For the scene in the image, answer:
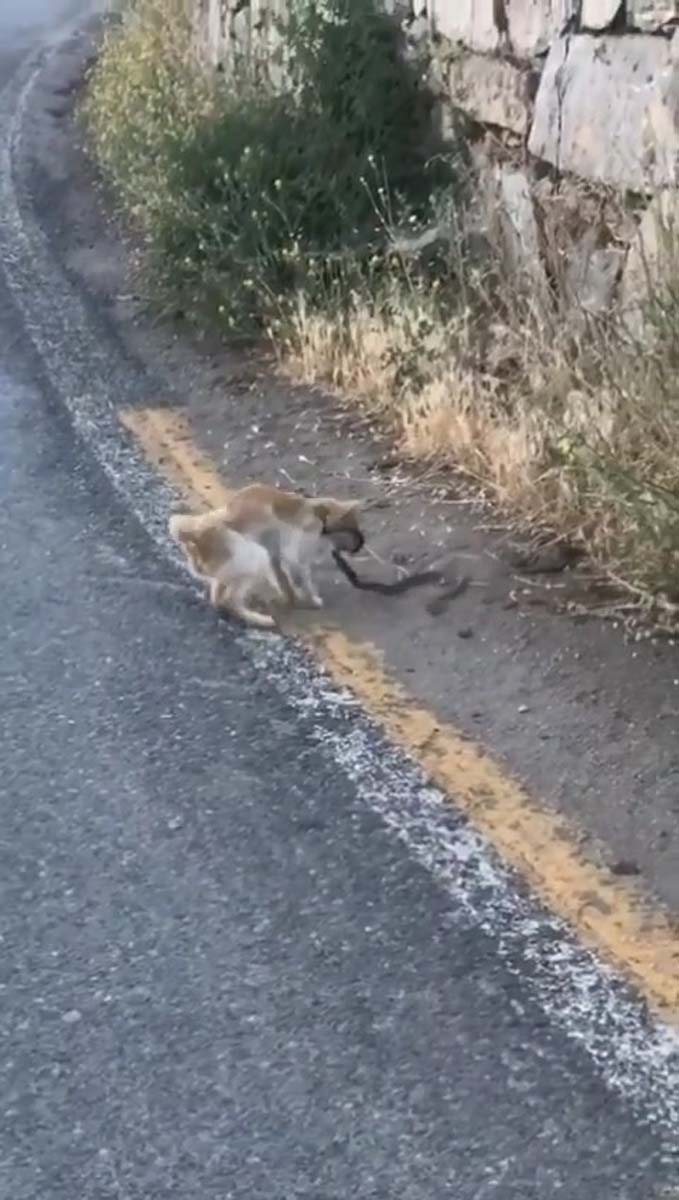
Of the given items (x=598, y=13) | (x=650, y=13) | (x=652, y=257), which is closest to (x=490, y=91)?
(x=598, y=13)

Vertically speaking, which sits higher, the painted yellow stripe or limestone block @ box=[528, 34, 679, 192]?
limestone block @ box=[528, 34, 679, 192]

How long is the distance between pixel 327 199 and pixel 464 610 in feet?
10.1

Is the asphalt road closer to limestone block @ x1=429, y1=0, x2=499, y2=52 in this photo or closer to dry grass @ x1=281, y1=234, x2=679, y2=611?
dry grass @ x1=281, y1=234, x2=679, y2=611

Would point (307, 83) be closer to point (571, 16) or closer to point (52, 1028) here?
point (571, 16)

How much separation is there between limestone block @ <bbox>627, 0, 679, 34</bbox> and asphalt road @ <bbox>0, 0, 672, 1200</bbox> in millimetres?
2418

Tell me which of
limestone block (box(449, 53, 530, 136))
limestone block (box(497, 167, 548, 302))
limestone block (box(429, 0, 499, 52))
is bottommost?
limestone block (box(497, 167, 548, 302))

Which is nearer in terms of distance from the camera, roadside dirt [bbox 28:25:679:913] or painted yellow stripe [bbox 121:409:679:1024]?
painted yellow stripe [bbox 121:409:679:1024]

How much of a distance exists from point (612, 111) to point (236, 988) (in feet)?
11.8

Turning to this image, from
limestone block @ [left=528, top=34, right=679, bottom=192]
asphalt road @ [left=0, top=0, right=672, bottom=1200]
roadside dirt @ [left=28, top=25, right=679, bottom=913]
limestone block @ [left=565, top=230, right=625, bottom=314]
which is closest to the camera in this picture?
asphalt road @ [left=0, top=0, right=672, bottom=1200]

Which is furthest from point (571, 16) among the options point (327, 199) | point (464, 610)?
point (464, 610)

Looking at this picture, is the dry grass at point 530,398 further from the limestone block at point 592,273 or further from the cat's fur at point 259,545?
the cat's fur at point 259,545

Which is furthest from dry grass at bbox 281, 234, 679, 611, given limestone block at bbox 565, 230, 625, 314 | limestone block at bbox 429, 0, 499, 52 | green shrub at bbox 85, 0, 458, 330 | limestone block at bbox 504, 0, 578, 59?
limestone block at bbox 429, 0, 499, 52

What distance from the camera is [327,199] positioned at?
7.36 m

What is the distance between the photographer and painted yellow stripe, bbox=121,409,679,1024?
3229 mm
